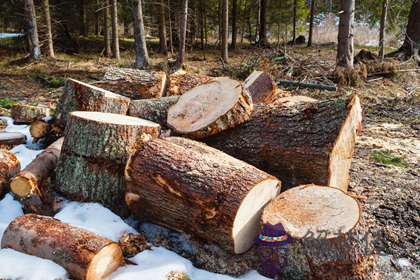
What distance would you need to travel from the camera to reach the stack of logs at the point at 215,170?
6.82 ft

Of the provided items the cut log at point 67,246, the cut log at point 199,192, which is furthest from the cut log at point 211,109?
the cut log at point 67,246

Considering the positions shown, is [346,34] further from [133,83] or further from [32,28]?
[32,28]

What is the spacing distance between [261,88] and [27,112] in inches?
147

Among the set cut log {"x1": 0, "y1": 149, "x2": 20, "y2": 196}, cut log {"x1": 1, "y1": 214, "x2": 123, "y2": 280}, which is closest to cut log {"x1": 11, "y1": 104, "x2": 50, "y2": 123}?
cut log {"x1": 0, "y1": 149, "x2": 20, "y2": 196}

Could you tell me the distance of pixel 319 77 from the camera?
7895 millimetres

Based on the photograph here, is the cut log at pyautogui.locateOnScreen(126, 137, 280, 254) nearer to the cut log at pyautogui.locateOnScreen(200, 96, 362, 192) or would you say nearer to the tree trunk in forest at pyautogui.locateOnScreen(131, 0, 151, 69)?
the cut log at pyautogui.locateOnScreen(200, 96, 362, 192)

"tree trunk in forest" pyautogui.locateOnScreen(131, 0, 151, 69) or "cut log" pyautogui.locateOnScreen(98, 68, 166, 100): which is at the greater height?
"tree trunk in forest" pyautogui.locateOnScreen(131, 0, 151, 69)

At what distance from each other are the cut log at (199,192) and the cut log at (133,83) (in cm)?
210

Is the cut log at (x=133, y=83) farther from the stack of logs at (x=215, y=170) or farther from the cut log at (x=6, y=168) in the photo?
the cut log at (x=6, y=168)

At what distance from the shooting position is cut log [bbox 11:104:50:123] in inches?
176

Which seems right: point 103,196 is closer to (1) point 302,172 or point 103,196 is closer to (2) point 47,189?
(2) point 47,189

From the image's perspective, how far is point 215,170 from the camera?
2354mm

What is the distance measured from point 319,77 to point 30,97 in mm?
7314

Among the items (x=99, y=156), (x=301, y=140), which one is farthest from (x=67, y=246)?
(x=301, y=140)
